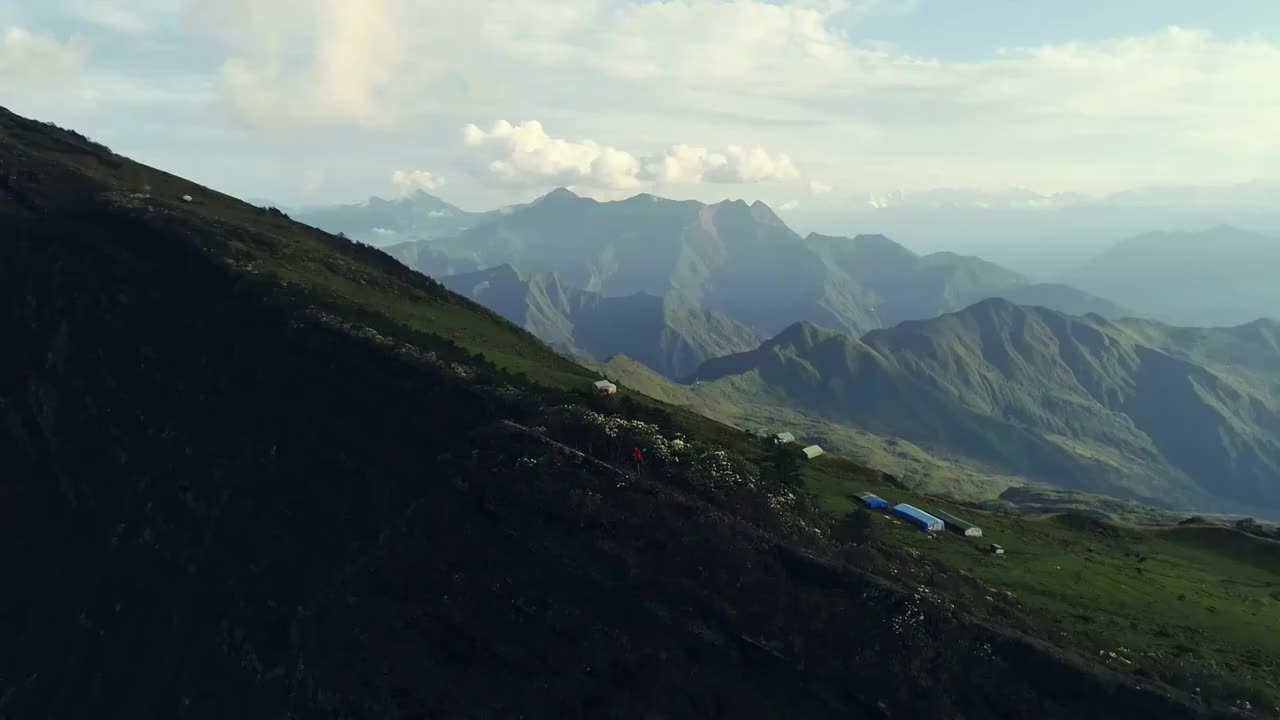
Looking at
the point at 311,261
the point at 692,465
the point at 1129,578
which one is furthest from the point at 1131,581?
Result: the point at 311,261

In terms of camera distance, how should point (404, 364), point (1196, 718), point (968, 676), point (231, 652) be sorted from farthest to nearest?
point (404, 364) → point (231, 652) → point (968, 676) → point (1196, 718)

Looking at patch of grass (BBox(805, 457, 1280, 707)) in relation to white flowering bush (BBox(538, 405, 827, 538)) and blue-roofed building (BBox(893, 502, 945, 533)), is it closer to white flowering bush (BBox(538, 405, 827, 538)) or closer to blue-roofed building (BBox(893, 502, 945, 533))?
blue-roofed building (BBox(893, 502, 945, 533))

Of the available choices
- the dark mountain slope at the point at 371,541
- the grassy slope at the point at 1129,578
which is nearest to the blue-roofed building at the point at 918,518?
the grassy slope at the point at 1129,578

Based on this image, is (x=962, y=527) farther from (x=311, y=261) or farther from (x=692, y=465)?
(x=311, y=261)

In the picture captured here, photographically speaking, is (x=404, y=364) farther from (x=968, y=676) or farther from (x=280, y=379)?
(x=968, y=676)

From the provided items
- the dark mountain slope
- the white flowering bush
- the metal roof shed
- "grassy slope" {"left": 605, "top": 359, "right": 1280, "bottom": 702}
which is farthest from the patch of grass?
the white flowering bush

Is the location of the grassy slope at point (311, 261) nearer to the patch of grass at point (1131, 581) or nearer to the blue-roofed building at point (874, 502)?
the blue-roofed building at point (874, 502)

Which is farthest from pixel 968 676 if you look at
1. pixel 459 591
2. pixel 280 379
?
pixel 280 379
